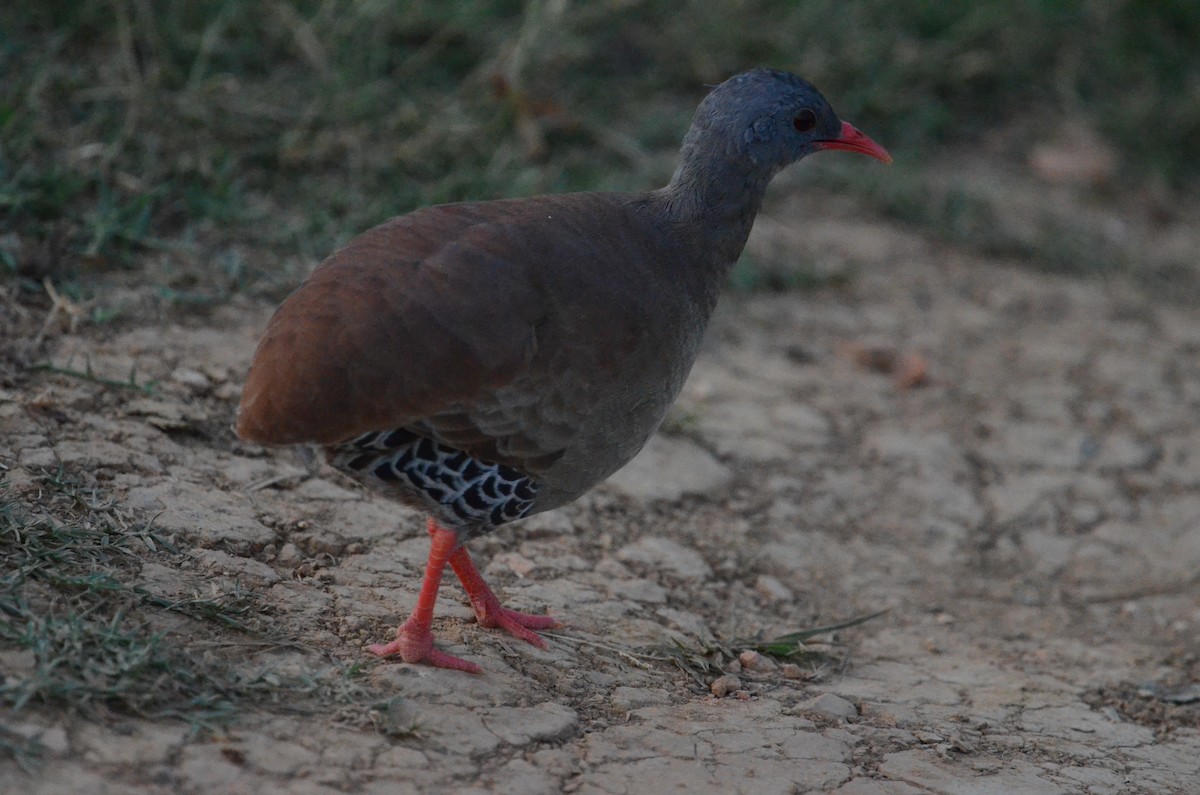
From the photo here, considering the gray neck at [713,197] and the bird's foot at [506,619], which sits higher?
the gray neck at [713,197]

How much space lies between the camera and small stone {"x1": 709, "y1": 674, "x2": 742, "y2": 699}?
12.3 feet

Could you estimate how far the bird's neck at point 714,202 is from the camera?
4.00 meters

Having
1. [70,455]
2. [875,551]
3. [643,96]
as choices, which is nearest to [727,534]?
[875,551]

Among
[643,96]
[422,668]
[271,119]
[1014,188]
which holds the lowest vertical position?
[422,668]

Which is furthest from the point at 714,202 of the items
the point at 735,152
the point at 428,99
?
the point at 428,99

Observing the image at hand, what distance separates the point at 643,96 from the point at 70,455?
4565mm

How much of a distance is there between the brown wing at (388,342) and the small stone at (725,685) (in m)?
1.06

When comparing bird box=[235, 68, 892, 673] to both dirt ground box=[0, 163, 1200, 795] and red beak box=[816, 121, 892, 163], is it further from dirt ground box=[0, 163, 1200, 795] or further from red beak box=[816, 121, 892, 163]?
red beak box=[816, 121, 892, 163]

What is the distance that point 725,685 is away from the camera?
3768 millimetres

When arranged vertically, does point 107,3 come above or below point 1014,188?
below

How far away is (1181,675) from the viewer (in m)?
4.30

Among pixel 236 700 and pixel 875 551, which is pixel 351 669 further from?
pixel 875 551

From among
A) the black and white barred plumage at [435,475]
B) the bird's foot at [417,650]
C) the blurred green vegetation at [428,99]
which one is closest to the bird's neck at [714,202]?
the black and white barred plumage at [435,475]

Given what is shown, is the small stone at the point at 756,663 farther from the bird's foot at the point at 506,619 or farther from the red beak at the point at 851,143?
the red beak at the point at 851,143
